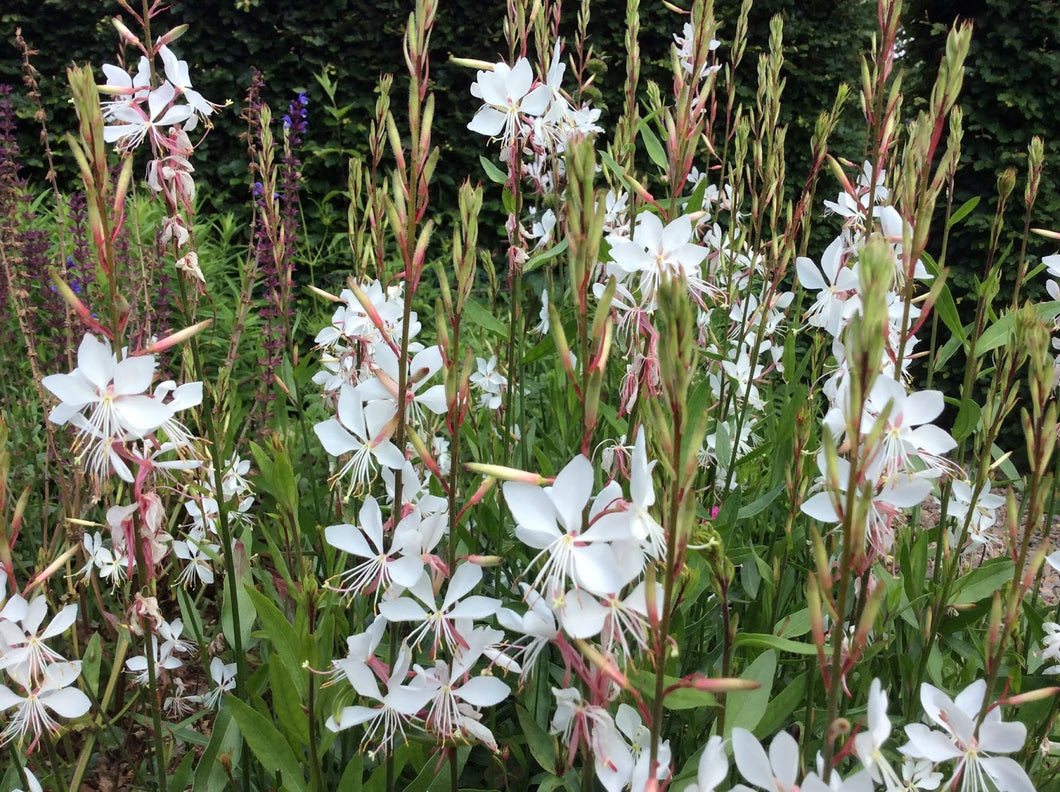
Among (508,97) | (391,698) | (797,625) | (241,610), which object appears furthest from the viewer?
(241,610)

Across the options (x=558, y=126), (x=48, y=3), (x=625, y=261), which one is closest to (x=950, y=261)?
(x=558, y=126)

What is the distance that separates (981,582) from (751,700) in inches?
20.9

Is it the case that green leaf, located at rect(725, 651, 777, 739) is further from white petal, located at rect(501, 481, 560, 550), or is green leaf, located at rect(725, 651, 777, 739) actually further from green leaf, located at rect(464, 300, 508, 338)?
green leaf, located at rect(464, 300, 508, 338)

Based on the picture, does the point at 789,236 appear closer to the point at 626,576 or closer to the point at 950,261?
the point at 626,576

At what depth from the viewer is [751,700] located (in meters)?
1.13

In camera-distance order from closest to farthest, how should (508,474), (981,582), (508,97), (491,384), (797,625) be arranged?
1. (508,474)
2. (797,625)
3. (981,582)
4. (508,97)
5. (491,384)

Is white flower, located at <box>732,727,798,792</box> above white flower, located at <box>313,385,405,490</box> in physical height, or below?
below

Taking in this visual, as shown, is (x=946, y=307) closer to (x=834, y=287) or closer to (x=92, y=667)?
(x=834, y=287)

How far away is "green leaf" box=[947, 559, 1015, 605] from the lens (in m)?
1.35

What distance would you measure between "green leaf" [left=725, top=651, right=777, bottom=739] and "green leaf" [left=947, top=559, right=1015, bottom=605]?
0.40 m

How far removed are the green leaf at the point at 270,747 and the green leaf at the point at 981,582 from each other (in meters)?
1.07

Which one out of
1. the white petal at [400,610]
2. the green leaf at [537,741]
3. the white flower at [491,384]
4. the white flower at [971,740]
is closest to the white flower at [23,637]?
the white petal at [400,610]

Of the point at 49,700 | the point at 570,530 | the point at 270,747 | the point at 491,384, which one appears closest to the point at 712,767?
the point at 570,530

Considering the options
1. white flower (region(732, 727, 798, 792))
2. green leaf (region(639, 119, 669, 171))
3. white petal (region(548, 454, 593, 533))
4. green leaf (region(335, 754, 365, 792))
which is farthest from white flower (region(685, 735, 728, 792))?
green leaf (region(639, 119, 669, 171))
